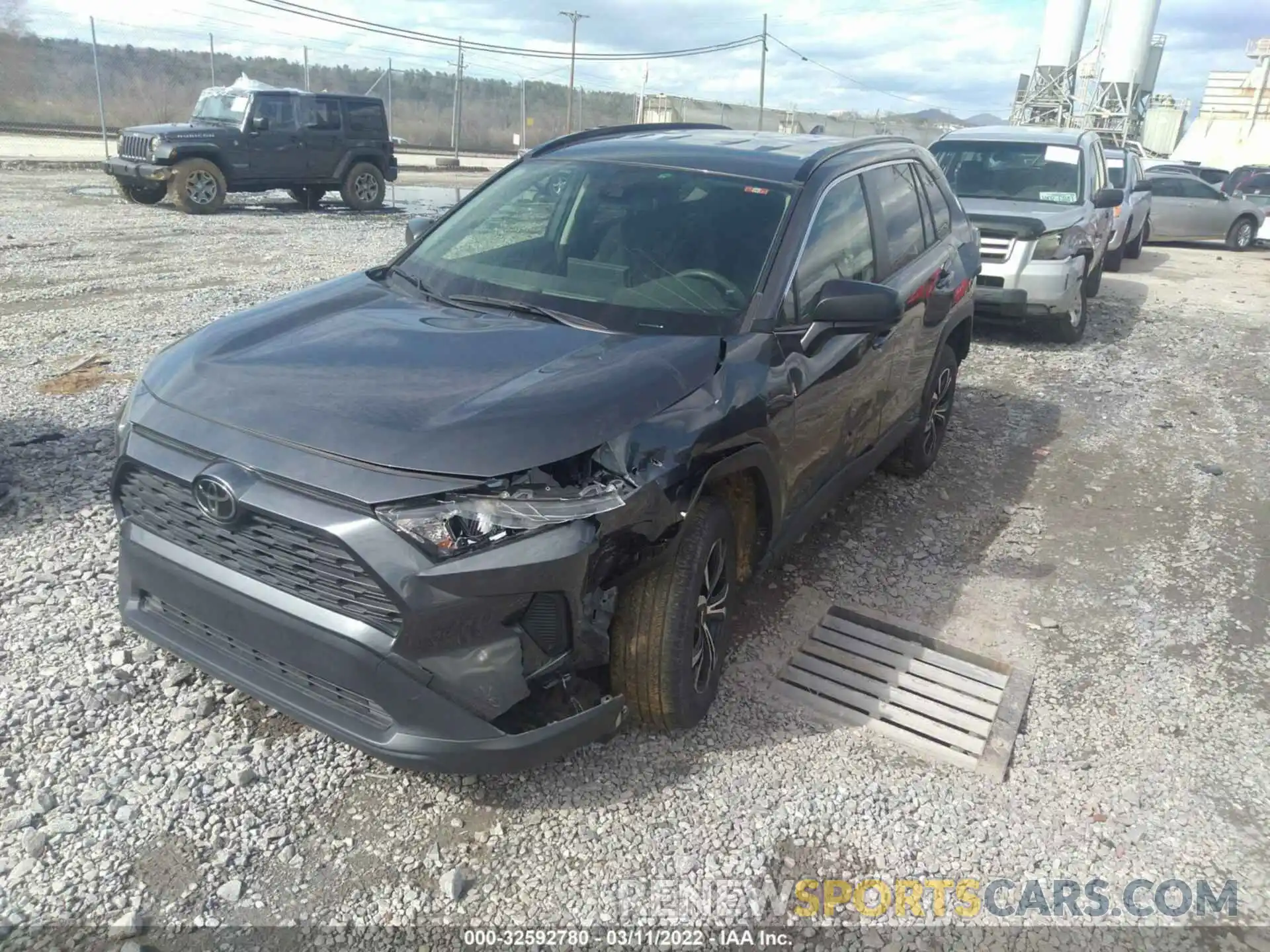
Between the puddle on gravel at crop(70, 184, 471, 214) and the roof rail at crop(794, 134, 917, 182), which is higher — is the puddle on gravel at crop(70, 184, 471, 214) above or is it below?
below

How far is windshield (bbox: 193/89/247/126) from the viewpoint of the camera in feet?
53.5

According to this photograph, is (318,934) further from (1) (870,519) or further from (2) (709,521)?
(1) (870,519)

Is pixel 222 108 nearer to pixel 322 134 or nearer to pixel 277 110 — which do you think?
pixel 277 110

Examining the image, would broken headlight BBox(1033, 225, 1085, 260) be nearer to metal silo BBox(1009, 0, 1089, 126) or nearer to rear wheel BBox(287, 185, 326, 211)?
rear wheel BBox(287, 185, 326, 211)

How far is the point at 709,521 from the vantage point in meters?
2.96

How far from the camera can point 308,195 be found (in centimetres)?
1802

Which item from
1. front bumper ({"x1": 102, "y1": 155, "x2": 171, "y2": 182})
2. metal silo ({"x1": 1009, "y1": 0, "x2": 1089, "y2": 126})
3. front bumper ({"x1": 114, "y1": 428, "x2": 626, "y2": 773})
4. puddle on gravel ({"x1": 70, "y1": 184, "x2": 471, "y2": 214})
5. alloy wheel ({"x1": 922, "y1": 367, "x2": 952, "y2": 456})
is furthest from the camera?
metal silo ({"x1": 1009, "y1": 0, "x2": 1089, "y2": 126})

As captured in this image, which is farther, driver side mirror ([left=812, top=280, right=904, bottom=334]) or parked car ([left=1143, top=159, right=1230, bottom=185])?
parked car ([left=1143, top=159, right=1230, bottom=185])

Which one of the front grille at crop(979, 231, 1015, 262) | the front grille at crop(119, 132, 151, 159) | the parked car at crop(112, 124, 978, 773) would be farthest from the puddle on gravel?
→ the parked car at crop(112, 124, 978, 773)

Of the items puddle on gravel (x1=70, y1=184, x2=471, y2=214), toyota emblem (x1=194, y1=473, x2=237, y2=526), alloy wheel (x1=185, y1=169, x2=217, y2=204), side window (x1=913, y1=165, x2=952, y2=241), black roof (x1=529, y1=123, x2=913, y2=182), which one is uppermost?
black roof (x1=529, y1=123, x2=913, y2=182)

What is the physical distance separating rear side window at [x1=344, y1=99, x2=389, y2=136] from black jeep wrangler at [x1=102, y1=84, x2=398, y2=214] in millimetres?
18

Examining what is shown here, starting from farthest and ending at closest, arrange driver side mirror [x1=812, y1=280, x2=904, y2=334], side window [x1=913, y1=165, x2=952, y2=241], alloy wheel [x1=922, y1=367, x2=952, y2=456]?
alloy wheel [x1=922, y1=367, x2=952, y2=456]
side window [x1=913, y1=165, x2=952, y2=241]
driver side mirror [x1=812, y1=280, x2=904, y2=334]

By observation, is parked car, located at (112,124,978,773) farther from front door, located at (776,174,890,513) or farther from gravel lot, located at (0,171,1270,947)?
gravel lot, located at (0,171,1270,947)

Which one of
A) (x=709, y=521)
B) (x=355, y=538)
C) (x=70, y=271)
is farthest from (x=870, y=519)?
Answer: (x=70, y=271)
